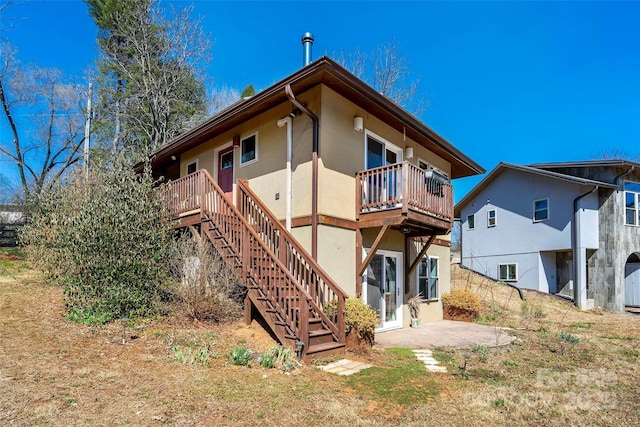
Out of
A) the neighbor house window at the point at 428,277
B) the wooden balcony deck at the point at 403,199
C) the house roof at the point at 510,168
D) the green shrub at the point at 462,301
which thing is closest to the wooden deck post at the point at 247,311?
the wooden balcony deck at the point at 403,199

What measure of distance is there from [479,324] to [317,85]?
8.31 metres

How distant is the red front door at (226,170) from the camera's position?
11161 mm

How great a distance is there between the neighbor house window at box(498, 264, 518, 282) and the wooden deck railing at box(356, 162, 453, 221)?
12.2m

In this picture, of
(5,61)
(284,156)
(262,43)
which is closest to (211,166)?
(284,156)

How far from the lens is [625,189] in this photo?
17.1 metres

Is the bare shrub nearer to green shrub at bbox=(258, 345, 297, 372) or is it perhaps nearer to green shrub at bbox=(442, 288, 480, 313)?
green shrub at bbox=(258, 345, 297, 372)

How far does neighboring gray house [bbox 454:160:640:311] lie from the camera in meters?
16.8

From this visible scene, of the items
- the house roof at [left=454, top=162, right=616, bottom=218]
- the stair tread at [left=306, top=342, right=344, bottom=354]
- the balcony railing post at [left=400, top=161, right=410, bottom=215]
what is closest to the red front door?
the balcony railing post at [left=400, top=161, right=410, bottom=215]

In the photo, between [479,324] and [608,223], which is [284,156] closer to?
[479,324]

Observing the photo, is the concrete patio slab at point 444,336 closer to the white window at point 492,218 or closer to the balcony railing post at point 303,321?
the balcony railing post at point 303,321

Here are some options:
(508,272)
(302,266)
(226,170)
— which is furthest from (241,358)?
(508,272)

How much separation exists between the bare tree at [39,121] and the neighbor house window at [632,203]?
25208mm

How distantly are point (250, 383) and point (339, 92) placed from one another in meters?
6.23

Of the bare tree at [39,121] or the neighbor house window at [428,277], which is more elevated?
the bare tree at [39,121]
